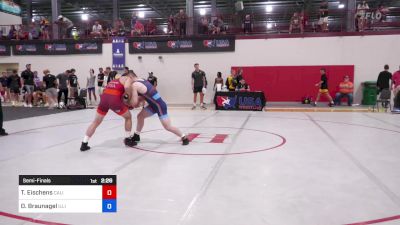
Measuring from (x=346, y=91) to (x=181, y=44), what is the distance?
8.02 meters

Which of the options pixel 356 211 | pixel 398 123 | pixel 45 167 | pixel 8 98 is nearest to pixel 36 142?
pixel 45 167

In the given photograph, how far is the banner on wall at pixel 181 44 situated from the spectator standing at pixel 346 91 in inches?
207

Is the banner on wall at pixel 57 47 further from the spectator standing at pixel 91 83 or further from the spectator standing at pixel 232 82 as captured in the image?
the spectator standing at pixel 232 82

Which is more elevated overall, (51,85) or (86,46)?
(86,46)

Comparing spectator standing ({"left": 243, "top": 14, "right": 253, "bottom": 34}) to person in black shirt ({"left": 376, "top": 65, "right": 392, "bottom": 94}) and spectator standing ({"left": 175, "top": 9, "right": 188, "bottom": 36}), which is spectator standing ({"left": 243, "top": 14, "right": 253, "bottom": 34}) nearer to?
spectator standing ({"left": 175, "top": 9, "right": 188, "bottom": 36})

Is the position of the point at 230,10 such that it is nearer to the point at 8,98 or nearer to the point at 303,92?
the point at 303,92

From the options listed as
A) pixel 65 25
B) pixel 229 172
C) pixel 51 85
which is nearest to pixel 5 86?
pixel 51 85

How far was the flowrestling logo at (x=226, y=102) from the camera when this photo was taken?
13922 millimetres

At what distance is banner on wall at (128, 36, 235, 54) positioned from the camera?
17266 mm

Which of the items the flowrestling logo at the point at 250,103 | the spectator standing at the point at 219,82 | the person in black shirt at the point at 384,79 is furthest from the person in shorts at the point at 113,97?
the person in black shirt at the point at 384,79

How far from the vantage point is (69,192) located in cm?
245

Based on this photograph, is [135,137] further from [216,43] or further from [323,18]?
[323,18]

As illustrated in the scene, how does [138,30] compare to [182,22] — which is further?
[138,30]

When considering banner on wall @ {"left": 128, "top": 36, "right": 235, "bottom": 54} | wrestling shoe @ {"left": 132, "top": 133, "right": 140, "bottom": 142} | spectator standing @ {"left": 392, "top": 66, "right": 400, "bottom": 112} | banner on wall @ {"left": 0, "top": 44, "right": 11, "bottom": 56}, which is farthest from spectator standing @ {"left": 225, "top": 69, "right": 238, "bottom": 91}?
banner on wall @ {"left": 0, "top": 44, "right": 11, "bottom": 56}
